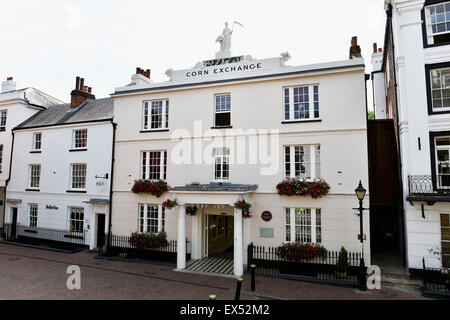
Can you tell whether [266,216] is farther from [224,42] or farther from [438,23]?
[438,23]

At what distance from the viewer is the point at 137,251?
15250mm

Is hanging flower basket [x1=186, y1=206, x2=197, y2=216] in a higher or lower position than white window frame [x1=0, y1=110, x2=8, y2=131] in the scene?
lower

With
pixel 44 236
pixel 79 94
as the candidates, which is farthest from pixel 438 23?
pixel 44 236

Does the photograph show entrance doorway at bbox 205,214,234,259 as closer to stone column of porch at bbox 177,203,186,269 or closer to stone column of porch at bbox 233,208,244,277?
stone column of porch at bbox 177,203,186,269

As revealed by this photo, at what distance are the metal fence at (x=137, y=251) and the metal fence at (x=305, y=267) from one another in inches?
155

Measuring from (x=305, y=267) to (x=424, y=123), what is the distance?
8.06 meters

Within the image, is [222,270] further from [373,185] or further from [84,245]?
[84,245]

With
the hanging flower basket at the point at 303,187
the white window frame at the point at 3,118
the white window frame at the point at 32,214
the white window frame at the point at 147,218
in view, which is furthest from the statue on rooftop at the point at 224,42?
the white window frame at the point at 3,118

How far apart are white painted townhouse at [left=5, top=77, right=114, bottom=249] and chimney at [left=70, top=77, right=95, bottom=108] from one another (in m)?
0.07

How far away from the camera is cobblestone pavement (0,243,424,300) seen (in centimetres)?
1013

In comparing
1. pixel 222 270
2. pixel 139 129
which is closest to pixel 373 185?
pixel 222 270

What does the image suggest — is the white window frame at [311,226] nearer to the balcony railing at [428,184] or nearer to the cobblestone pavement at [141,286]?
the cobblestone pavement at [141,286]

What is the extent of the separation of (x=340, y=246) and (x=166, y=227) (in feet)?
29.4

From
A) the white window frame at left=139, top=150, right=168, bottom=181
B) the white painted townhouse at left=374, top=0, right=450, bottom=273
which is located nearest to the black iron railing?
the white window frame at left=139, top=150, right=168, bottom=181
